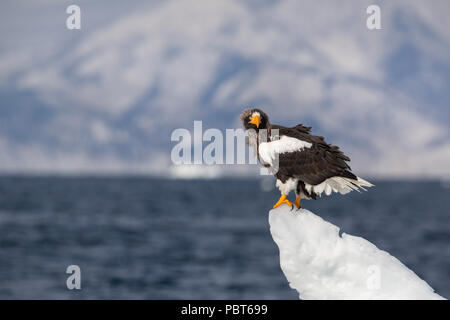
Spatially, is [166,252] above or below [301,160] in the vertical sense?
below

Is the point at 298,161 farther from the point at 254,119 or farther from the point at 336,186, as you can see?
the point at 254,119

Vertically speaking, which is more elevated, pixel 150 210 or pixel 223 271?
pixel 150 210

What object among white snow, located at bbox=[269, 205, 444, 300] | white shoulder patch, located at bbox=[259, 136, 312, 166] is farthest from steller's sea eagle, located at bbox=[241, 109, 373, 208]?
white snow, located at bbox=[269, 205, 444, 300]

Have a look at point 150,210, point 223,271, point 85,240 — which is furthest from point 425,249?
point 150,210

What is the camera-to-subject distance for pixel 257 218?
17675 cm

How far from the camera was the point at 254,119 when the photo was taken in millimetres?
11477

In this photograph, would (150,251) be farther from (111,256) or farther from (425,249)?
(425,249)

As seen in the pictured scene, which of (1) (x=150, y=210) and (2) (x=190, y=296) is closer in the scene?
(2) (x=190, y=296)

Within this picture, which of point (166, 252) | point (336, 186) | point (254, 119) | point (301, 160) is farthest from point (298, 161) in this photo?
point (166, 252)

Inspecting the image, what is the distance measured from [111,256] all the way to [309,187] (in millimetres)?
90923

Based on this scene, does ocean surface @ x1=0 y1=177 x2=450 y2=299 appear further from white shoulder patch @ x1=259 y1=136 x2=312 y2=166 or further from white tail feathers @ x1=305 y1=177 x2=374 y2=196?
white shoulder patch @ x1=259 y1=136 x2=312 y2=166

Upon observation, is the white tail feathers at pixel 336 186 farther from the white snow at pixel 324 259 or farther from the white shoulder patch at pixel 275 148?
A: the white shoulder patch at pixel 275 148

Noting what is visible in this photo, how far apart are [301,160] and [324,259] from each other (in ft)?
6.26

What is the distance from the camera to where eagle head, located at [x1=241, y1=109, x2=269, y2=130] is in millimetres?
11484
